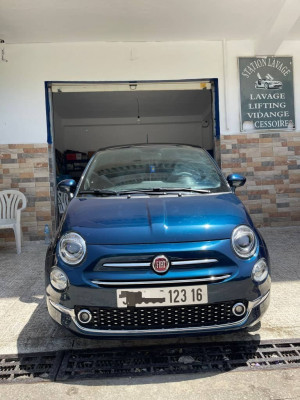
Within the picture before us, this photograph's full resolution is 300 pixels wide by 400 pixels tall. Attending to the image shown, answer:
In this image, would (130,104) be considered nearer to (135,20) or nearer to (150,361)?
(135,20)

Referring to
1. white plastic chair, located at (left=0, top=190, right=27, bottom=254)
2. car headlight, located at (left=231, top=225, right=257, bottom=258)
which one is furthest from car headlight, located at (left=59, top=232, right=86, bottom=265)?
white plastic chair, located at (left=0, top=190, right=27, bottom=254)

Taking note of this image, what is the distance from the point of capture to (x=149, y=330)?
7.12 feet

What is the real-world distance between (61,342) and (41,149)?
14.0 feet

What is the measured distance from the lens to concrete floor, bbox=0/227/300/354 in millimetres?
2641

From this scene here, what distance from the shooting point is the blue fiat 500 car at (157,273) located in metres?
2.16

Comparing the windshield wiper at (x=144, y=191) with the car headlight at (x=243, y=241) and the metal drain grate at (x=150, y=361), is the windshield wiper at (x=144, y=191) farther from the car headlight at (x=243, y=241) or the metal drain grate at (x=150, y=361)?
the metal drain grate at (x=150, y=361)

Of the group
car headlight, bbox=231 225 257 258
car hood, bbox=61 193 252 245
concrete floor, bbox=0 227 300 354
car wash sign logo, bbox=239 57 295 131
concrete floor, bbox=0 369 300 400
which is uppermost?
car wash sign logo, bbox=239 57 295 131

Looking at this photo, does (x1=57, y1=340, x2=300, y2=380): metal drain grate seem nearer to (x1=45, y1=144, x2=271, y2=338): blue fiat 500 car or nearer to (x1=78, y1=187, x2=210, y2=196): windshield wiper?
(x1=45, y1=144, x2=271, y2=338): blue fiat 500 car

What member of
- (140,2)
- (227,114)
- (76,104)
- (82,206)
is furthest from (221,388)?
(76,104)

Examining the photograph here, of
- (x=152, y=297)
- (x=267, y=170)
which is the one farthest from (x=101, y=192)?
(x=267, y=170)

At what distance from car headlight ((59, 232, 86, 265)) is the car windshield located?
29.2 inches

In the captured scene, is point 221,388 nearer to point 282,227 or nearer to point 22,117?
point 282,227

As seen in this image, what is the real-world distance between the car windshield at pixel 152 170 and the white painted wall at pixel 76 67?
304 cm

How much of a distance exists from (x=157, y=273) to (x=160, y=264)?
57 millimetres
